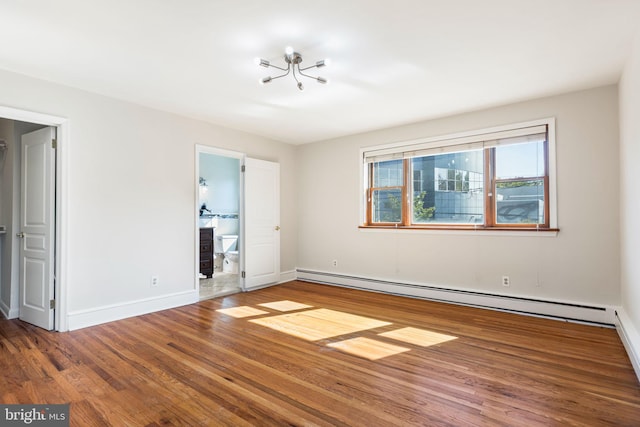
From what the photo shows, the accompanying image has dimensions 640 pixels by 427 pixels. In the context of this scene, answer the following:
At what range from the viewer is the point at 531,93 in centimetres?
376

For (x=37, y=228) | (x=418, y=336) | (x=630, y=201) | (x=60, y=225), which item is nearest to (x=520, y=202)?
(x=630, y=201)

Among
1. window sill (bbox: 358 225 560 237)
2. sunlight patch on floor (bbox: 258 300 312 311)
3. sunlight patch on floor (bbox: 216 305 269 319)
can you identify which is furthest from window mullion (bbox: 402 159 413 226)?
sunlight patch on floor (bbox: 216 305 269 319)

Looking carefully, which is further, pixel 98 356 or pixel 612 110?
pixel 612 110

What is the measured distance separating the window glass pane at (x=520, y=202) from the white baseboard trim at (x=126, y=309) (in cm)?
414

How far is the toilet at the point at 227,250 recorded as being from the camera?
695 centimetres

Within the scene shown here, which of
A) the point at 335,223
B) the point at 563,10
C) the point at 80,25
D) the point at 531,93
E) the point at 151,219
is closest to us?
the point at 563,10

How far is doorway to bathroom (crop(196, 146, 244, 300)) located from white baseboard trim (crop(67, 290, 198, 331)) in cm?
150

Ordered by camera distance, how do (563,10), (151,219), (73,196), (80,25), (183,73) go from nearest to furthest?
(563,10)
(80,25)
(183,73)
(73,196)
(151,219)

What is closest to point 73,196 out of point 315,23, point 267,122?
point 267,122

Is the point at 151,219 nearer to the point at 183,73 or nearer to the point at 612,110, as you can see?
the point at 183,73

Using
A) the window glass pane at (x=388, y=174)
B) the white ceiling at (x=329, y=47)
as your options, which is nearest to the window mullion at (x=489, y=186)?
the white ceiling at (x=329, y=47)

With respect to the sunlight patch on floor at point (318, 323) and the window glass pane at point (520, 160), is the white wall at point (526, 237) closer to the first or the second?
the window glass pane at point (520, 160)

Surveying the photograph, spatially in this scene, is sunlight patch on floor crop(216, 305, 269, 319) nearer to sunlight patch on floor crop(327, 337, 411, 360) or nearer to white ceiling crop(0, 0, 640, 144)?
sunlight patch on floor crop(327, 337, 411, 360)

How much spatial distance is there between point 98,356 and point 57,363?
0.27 meters
